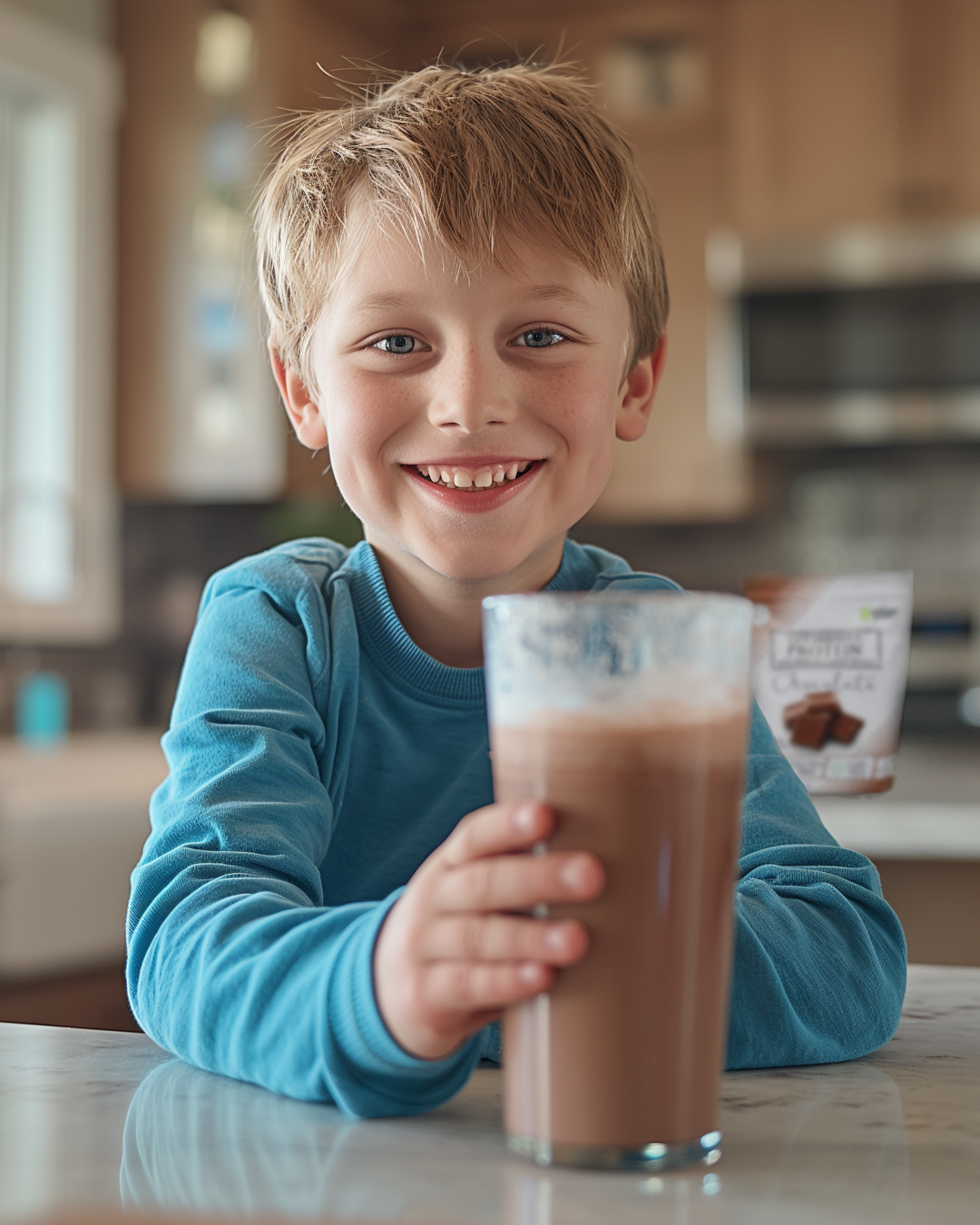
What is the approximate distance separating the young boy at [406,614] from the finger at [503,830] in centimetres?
5

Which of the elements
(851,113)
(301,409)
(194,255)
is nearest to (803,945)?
(301,409)

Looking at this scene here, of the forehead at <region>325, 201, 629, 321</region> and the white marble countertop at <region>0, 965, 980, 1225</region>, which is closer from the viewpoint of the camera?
the white marble countertop at <region>0, 965, 980, 1225</region>

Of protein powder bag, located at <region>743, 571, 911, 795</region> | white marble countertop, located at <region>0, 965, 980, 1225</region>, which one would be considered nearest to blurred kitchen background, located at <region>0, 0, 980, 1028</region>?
protein powder bag, located at <region>743, 571, 911, 795</region>

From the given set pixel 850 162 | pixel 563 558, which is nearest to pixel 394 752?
pixel 563 558

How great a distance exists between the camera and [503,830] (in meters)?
0.43

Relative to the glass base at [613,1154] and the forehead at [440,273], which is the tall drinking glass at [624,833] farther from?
the forehead at [440,273]

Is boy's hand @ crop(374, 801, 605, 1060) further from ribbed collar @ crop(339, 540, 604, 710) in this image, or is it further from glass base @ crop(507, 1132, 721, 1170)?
ribbed collar @ crop(339, 540, 604, 710)

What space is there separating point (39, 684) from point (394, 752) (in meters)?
2.73

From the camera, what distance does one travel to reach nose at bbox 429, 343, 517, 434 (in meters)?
0.74

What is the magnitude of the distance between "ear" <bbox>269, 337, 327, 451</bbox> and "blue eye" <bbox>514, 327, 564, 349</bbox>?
19 centimetres

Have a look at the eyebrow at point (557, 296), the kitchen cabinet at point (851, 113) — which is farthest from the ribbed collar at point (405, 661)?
the kitchen cabinet at point (851, 113)

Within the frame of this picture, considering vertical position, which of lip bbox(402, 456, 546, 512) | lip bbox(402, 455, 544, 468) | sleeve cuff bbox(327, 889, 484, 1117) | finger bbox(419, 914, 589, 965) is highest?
lip bbox(402, 455, 544, 468)

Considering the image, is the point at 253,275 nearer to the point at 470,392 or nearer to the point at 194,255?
the point at 194,255

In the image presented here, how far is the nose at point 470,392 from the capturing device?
0.74 meters
